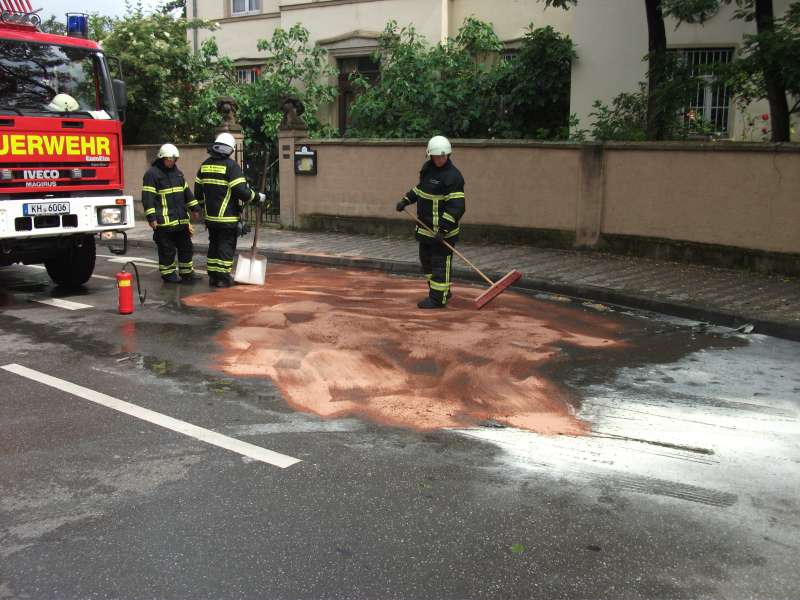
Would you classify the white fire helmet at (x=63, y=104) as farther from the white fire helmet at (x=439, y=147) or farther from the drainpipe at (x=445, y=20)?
the drainpipe at (x=445, y=20)

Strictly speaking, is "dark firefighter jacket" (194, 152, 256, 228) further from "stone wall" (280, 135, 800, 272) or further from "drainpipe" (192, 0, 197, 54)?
"drainpipe" (192, 0, 197, 54)

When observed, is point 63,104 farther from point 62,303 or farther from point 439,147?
point 439,147

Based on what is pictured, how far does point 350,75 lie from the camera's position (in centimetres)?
1978

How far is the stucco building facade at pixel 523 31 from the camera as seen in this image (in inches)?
611

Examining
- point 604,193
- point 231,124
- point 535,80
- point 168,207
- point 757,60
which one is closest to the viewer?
point 168,207

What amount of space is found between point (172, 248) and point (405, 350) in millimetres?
4741

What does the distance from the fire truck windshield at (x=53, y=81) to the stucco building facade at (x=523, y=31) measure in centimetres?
848

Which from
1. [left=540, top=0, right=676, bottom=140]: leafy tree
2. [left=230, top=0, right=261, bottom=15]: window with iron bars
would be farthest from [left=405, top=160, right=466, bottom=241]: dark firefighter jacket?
[left=230, top=0, right=261, bottom=15]: window with iron bars

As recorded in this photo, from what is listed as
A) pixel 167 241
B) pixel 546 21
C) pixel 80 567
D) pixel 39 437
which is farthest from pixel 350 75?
pixel 80 567

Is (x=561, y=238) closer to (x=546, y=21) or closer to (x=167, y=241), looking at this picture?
(x=167, y=241)

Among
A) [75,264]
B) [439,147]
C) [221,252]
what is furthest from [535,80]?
[75,264]

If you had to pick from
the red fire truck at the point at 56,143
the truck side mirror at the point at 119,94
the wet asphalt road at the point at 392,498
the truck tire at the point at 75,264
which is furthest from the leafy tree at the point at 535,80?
the wet asphalt road at the point at 392,498

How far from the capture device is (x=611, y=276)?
10625mm

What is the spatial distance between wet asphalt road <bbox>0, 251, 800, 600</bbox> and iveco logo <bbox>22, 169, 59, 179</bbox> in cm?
294
